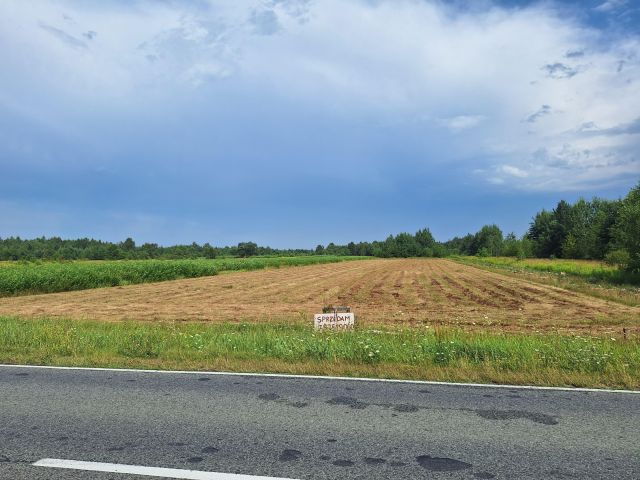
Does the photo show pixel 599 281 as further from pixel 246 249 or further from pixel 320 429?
pixel 246 249

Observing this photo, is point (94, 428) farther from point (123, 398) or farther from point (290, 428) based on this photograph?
point (290, 428)

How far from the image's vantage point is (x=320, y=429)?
17.0 ft

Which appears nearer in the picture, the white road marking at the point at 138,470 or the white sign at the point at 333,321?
the white road marking at the point at 138,470

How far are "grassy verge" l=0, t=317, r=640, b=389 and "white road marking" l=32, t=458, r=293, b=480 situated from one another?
13.6 ft

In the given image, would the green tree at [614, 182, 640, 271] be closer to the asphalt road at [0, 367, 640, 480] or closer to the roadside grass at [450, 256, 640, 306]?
the roadside grass at [450, 256, 640, 306]

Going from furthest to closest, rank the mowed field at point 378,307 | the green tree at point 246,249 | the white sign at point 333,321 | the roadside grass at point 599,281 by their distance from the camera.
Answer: the green tree at point 246,249, the roadside grass at point 599,281, the mowed field at point 378,307, the white sign at point 333,321

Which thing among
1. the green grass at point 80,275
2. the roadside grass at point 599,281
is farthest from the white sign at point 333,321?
the green grass at point 80,275

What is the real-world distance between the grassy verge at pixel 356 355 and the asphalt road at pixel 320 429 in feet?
2.81

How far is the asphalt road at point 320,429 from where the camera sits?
167 inches

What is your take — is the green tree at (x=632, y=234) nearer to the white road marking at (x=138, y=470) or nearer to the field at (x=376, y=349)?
the field at (x=376, y=349)

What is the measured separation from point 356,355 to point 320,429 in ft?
12.8

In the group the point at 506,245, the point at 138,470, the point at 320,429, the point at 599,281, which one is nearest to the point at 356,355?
the point at 320,429

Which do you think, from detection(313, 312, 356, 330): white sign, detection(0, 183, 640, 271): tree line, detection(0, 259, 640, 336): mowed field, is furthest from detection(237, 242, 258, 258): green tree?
detection(313, 312, 356, 330): white sign

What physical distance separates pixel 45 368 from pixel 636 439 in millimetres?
9182
